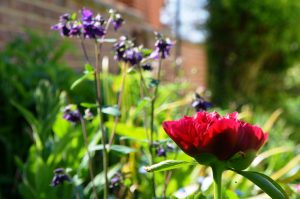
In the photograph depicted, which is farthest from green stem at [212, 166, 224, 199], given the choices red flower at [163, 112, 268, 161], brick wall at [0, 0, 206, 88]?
brick wall at [0, 0, 206, 88]

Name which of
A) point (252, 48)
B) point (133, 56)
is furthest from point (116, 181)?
point (252, 48)

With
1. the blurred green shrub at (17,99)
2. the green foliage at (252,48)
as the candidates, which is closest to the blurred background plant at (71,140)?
the blurred green shrub at (17,99)

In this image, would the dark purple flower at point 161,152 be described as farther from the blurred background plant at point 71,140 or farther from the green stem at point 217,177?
the green stem at point 217,177

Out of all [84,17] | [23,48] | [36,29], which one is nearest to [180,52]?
[36,29]

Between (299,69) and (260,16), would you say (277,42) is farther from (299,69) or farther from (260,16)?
(299,69)

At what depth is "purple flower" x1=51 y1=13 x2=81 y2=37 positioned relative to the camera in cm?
131

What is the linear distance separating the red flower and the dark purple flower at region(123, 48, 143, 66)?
0.44 metres

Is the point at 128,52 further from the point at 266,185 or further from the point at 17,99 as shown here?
the point at 17,99

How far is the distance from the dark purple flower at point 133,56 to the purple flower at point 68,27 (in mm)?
122

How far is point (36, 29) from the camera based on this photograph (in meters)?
3.88

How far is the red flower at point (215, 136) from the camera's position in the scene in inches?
34.8

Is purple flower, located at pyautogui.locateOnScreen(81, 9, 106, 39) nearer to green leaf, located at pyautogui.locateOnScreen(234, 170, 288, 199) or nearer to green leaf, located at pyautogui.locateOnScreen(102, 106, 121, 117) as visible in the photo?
green leaf, located at pyautogui.locateOnScreen(102, 106, 121, 117)

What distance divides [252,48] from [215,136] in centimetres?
763

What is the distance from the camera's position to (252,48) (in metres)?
8.34
